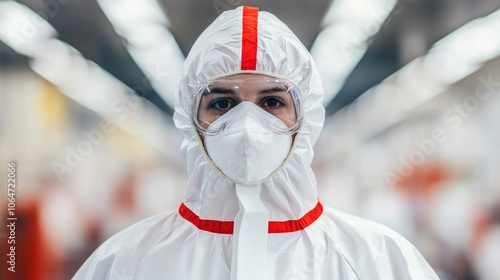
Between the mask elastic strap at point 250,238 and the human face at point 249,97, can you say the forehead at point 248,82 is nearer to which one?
the human face at point 249,97

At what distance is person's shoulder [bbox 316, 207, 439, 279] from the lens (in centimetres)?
126

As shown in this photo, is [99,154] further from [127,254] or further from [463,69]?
[463,69]

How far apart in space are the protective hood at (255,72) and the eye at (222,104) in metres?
0.06

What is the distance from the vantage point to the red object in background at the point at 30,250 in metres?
1.92

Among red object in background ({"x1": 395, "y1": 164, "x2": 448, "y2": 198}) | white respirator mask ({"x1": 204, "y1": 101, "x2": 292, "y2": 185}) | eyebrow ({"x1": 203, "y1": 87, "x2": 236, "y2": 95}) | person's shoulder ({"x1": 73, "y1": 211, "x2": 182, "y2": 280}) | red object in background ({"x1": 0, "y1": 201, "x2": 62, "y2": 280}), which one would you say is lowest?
A: red object in background ({"x1": 0, "y1": 201, "x2": 62, "y2": 280})

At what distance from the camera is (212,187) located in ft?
4.29

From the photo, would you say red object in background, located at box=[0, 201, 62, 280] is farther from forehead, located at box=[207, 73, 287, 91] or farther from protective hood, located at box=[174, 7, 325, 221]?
forehead, located at box=[207, 73, 287, 91]

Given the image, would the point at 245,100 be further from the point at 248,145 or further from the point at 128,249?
the point at 128,249

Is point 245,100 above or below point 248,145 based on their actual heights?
above

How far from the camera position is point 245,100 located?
49.0 inches

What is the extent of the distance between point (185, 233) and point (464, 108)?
131cm

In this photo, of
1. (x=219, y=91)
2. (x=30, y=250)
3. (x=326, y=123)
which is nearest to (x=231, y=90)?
(x=219, y=91)

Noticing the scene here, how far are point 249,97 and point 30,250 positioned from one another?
4.03 ft

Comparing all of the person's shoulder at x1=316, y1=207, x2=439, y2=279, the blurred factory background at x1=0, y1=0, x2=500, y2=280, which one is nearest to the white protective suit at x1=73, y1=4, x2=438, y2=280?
the person's shoulder at x1=316, y1=207, x2=439, y2=279
